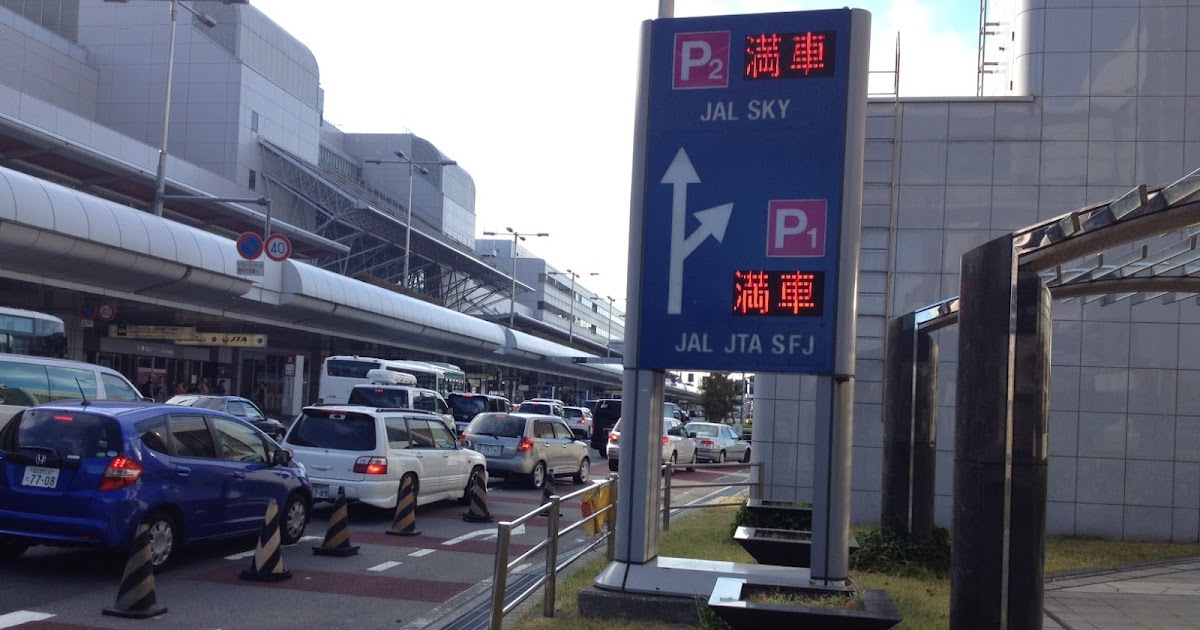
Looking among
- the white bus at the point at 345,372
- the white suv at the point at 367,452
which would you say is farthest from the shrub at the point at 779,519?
the white bus at the point at 345,372

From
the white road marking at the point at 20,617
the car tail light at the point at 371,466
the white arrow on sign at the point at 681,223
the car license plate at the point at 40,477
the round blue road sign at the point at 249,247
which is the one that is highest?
the round blue road sign at the point at 249,247

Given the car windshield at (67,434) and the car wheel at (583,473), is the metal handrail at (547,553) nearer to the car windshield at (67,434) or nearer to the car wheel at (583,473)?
the car windshield at (67,434)

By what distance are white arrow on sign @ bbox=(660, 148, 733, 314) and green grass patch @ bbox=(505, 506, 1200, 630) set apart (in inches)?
103

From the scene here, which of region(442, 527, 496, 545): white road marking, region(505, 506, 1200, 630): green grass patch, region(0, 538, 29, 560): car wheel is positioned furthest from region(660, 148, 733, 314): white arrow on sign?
region(0, 538, 29, 560): car wheel

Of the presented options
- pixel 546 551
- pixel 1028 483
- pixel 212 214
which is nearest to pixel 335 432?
pixel 546 551

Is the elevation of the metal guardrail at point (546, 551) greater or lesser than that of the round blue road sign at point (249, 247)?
lesser

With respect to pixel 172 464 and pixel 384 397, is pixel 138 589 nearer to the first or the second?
pixel 172 464

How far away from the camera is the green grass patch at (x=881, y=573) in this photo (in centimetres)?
908

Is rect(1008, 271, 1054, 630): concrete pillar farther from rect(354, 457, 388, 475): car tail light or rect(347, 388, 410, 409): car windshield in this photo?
rect(347, 388, 410, 409): car windshield

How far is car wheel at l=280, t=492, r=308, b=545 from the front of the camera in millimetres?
13070

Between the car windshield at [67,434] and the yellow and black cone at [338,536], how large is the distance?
282 cm

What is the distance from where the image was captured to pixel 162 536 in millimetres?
10898

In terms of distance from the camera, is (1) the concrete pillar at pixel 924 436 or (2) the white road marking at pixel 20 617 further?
(1) the concrete pillar at pixel 924 436

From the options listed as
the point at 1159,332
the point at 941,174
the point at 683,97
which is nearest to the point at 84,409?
Answer: the point at 683,97
